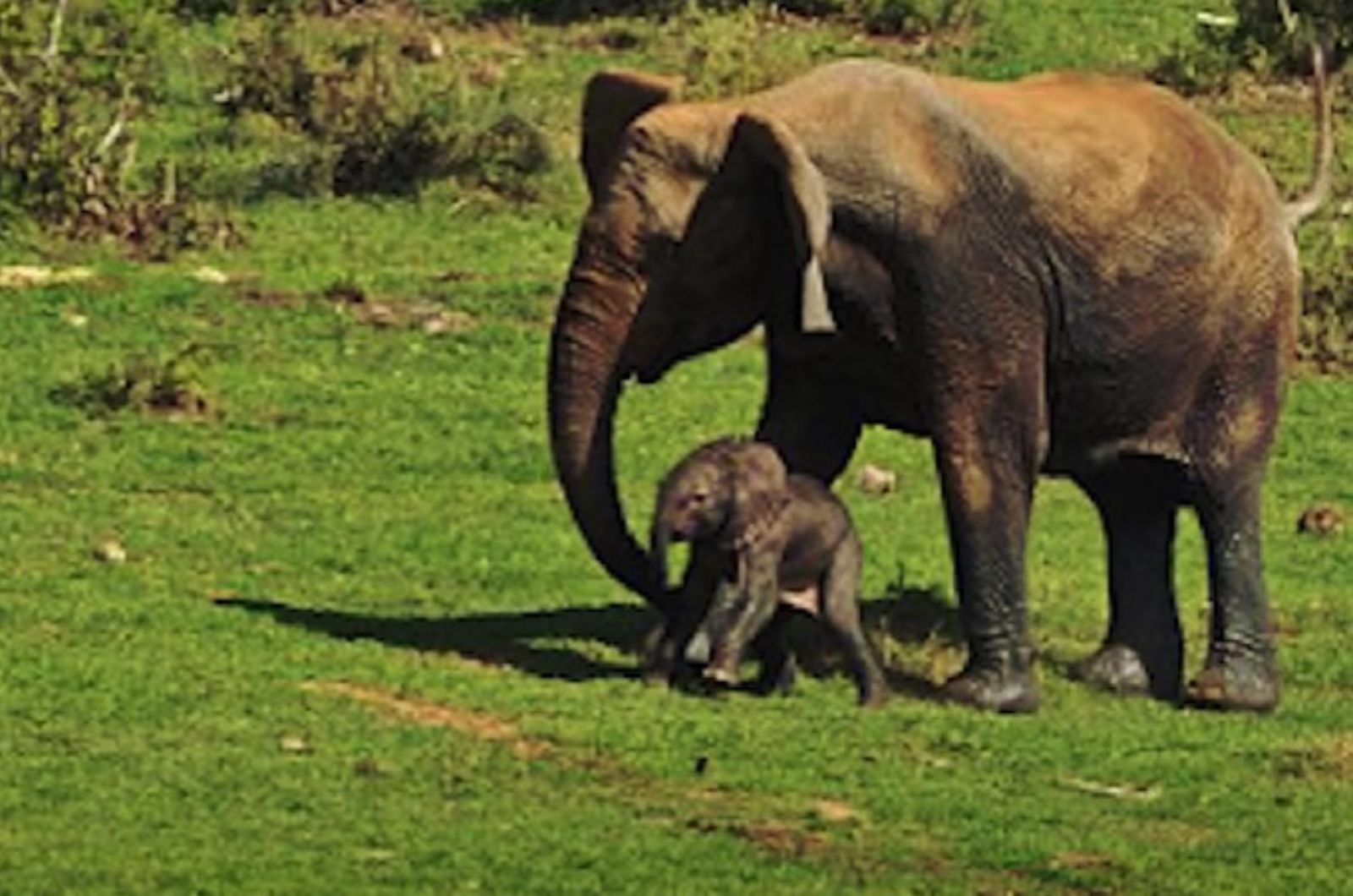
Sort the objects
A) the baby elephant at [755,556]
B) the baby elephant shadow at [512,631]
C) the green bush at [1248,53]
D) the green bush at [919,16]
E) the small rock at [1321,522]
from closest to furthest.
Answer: the baby elephant at [755,556]
the baby elephant shadow at [512,631]
the small rock at [1321,522]
the green bush at [1248,53]
the green bush at [919,16]

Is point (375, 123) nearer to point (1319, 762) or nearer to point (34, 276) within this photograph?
point (34, 276)

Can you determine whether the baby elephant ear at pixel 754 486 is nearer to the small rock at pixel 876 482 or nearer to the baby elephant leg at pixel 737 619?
the baby elephant leg at pixel 737 619

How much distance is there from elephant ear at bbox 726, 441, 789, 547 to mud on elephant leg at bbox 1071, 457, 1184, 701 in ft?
5.25

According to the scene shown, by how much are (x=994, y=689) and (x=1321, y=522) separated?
177 inches

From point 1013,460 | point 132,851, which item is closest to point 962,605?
point 1013,460

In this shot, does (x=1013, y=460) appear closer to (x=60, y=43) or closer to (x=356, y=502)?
(x=356, y=502)

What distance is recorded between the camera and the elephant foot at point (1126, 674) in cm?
1725

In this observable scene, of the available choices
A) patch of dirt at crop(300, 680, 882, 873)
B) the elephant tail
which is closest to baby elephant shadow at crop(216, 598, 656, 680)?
patch of dirt at crop(300, 680, 882, 873)

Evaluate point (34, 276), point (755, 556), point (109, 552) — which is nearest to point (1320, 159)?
point (755, 556)

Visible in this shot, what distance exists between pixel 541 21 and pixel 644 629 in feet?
45.7

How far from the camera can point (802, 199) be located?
620 inches

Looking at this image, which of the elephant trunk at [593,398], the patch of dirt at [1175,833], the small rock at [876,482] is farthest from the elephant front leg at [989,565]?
the small rock at [876,482]

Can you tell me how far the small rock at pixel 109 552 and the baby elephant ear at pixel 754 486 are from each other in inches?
117

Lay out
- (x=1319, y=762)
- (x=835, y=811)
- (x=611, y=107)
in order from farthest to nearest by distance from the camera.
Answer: (x=611, y=107)
(x=1319, y=762)
(x=835, y=811)
